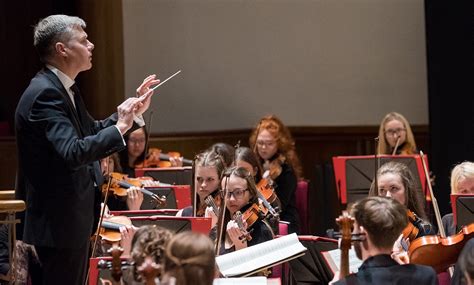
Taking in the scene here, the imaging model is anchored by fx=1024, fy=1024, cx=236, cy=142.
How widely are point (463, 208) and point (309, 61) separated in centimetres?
513

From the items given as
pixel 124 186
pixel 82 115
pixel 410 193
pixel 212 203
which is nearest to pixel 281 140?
pixel 124 186

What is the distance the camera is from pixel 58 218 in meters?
3.67

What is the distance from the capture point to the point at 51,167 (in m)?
3.67

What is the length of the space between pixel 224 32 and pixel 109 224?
5348mm

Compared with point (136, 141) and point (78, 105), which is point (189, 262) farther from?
point (136, 141)

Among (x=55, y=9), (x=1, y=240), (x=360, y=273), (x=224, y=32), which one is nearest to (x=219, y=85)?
(x=224, y=32)

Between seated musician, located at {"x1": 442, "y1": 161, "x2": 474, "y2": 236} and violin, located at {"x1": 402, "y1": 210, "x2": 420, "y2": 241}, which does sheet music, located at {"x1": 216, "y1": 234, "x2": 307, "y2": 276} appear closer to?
violin, located at {"x1": 402, "y1": 210, "x2": 420, "y2": 241}

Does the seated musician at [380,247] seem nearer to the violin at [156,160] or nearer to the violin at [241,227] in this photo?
the violin at [241,227]

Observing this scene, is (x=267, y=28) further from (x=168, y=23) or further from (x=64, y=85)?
(x=64, y=85)

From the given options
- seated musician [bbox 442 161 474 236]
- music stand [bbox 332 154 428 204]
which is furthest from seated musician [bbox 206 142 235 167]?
seated musician [bbox 442 161 474 236]

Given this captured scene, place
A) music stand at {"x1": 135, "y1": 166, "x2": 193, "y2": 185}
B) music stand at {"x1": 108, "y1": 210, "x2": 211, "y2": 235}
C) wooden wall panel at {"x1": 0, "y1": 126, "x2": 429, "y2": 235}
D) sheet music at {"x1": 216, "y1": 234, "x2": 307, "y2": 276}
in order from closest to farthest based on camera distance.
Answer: sheet music at {"x1": 216, "y1": 234, "x2": 307, "y2": 276}
music stand at {"x1": 108, "y1": 210, "x2": 211, "y2": 235}
music stand at {"x1": 135, "y1": 166, "x2": 193, "y2": 185}
wooden wall panel at {"x1": 0, "y1": 126, "x2": 429, "y2": 235}

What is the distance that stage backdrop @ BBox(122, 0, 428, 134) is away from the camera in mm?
9797

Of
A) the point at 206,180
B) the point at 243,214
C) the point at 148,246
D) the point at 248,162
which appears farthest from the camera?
the point at 248,162

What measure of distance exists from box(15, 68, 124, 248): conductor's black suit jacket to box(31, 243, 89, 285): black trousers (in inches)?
1.4
